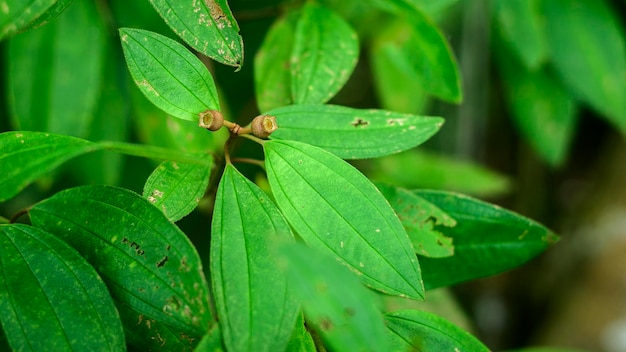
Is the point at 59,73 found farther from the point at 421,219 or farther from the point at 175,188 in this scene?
the point at 421,219

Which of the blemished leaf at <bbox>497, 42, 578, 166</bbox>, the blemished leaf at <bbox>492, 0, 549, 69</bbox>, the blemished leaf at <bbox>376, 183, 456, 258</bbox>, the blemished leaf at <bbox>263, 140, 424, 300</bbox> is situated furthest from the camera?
the blemished leaf at <bbox>497, 42, 578, 166</bbox>

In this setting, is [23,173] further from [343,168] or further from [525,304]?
[525,304]

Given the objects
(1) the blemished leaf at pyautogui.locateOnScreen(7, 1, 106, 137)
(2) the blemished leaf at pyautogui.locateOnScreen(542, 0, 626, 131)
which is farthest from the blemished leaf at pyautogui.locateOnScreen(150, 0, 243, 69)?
(2) the blemished leaf at pyautogui.locateOnScreen(542, 0, 626, 131)

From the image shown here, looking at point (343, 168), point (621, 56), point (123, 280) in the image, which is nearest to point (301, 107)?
point (343, 168)

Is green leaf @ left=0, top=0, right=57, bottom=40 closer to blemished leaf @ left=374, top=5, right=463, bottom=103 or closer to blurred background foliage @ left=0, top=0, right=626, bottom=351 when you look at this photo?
blurred background foliage @ left=0, top=0, right=626, bottom=351

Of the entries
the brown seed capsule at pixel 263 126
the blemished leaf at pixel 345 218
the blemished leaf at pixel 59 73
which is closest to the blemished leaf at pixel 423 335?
the blemished leaf at pixel 345 218
